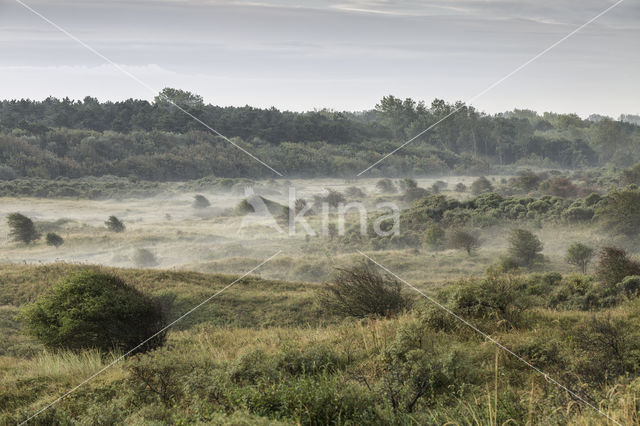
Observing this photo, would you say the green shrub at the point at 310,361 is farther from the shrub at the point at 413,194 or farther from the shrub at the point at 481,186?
the shrub at the point at 481,186

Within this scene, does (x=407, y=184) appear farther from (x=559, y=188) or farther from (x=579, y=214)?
(x=579, y=214)

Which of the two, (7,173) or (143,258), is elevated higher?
(7,173)

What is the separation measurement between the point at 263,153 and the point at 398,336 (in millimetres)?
51566

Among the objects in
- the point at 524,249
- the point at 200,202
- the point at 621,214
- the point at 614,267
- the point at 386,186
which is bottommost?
the point at 524,249

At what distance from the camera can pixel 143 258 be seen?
1316 inches

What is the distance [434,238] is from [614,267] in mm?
14795

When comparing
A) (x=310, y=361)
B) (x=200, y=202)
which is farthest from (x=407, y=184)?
(x=310, y=361)

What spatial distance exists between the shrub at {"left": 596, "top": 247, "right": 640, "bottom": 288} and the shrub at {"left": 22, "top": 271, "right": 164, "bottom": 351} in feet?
50.3

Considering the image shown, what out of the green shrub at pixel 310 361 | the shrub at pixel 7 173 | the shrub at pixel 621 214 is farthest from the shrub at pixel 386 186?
the green shrub at pixel 310 361

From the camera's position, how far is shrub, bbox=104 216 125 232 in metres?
36.5

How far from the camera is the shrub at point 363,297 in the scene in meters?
15.1

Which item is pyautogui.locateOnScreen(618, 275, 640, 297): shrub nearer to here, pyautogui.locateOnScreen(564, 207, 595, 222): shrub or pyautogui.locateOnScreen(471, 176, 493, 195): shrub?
pyautogui.locateOnScreen(564, 207, 595, 222): shrub

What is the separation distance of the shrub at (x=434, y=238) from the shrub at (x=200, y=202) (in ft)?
61.5

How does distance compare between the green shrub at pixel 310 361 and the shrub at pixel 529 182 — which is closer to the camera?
the green shrub at pixel 310 361
